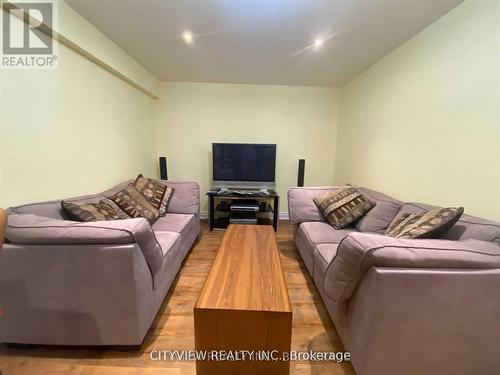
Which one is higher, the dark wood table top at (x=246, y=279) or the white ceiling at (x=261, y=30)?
the white ceiling at (x=261, y=30)

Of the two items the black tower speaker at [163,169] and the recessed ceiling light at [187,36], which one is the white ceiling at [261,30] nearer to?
the recessed ceiling light at [187,36]

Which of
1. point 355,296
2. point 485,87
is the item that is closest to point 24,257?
point 355,296

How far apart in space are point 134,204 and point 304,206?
1.73 meters

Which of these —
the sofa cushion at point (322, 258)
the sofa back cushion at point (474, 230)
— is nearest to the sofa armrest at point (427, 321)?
the sofa back cushion at point (474, 230)

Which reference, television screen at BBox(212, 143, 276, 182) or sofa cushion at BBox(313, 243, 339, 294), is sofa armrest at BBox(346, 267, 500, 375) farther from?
television screen at BBox(212, 143, 276, 182)

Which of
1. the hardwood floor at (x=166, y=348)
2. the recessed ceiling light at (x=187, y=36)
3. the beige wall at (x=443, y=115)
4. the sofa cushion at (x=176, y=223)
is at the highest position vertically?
the recessed ceiling light at (x=187, y=36)

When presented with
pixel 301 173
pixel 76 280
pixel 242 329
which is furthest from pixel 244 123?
pixel 242 329

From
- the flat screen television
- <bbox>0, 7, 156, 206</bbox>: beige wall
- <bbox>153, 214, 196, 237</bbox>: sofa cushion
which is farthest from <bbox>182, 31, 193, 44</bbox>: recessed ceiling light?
<bbox>153, 214, 196, 237</bbox>: sofa cushion

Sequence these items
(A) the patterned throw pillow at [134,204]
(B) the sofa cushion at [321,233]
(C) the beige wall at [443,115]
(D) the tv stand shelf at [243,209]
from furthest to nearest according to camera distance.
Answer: (D) the tv stand shelf at [243,209] → (A) the patterned throw pillow at [134,204] → (B) the sofa cushion at [321,233] → (C) the beige wall at [443,115]

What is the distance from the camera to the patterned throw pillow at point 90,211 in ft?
5.00

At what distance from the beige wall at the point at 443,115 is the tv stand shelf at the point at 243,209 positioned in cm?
141

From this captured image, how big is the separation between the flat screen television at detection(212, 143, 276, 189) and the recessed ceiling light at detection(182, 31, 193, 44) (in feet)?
4.89

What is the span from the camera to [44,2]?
1.51 meters

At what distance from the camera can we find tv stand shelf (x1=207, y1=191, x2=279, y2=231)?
334 centimetres
